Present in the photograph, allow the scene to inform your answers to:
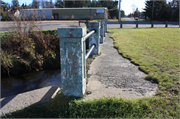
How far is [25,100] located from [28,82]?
3135 millimetres

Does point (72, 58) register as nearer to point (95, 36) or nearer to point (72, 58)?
point (72, 58)

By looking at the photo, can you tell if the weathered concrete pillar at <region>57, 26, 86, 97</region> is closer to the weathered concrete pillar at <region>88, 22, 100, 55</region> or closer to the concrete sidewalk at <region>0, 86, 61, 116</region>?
the concrete sidewalk at <region>0, 86, 61, 116</region>

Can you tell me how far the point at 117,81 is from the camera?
334 cm

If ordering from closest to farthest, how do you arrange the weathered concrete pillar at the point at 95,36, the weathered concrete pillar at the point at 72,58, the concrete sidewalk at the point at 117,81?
the weathered concrete pillar at the point at 72,58 → the concrete sidewalk at the point at 117,81 → the weathered concrete pillar at the point at 95,36

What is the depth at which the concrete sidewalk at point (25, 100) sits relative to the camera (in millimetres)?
2492

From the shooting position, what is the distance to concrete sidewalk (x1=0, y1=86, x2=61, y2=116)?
8.18 feet

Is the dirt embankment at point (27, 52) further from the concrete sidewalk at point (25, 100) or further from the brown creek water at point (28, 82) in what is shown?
the concrete sidewalk at point (25, 100)

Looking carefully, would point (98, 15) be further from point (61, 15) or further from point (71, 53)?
point (71, 53)

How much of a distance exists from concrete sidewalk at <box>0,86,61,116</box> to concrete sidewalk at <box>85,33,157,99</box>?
2.37 feet

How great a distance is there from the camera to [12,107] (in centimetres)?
251

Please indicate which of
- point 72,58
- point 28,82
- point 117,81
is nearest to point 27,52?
point 28,82

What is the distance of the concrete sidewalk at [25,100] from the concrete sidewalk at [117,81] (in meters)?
0.72

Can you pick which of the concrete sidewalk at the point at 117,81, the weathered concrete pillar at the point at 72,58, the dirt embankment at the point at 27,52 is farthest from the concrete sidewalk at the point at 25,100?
the dirt embankment at the point at 27,52

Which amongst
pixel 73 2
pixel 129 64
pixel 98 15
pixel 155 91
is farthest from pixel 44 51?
pixel 73 2
